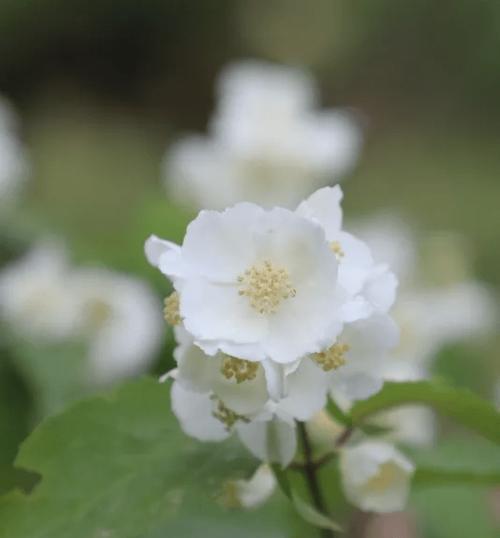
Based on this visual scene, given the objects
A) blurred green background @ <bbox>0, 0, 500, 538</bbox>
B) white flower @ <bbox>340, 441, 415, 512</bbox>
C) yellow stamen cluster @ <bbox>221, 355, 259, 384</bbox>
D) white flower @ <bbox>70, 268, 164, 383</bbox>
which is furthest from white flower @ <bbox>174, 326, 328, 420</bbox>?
blurred green background @ <bbox>0, 0, 500, 538</bbox>

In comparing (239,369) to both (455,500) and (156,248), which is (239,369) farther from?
(455,500)

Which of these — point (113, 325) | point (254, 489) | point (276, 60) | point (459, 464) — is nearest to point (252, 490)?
point (254, 489)

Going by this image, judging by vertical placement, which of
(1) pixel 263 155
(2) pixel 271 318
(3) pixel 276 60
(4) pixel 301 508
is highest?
(2) pixel 271 318

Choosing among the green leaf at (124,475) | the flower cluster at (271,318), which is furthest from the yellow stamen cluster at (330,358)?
the green leaf at (124,475)

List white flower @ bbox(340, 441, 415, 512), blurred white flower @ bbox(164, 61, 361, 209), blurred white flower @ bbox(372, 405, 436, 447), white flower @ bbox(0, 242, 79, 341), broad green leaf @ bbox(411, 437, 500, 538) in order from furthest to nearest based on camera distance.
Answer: blurred white flower @ bbox(164, 61, 361, 209), white flower @ bbox(0, 242, 79, 341), blurred white flower @ bbox(372, 405, 436, 447), broad green leaf @ bbox(411, 437, 500, 538), white flower @ bbox(340, 441, 415, 512)

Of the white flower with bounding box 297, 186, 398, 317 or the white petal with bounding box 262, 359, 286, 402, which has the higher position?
the white flower with bounding box 297, 186, 398, 317

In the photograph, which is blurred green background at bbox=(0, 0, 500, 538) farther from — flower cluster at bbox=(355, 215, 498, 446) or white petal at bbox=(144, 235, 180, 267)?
white petal at bbox=(144, 235, 180, 267)
